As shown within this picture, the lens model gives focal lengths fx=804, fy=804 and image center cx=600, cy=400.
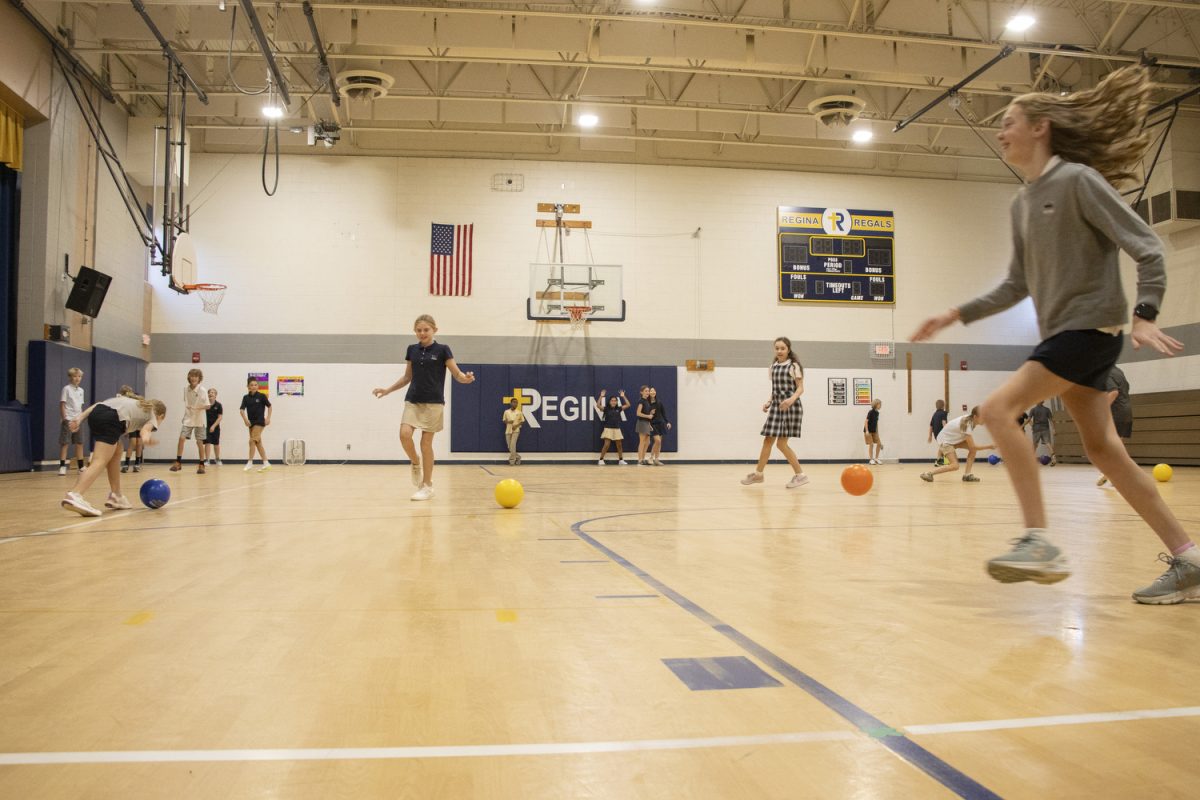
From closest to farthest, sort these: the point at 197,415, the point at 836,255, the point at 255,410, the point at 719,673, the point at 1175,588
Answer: the point at 719,673, the point at 1175,588, the point at 197,415, the point at 255,410, the point at 836,255

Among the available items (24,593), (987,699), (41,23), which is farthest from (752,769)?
(41,23)

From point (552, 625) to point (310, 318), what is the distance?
17.9m

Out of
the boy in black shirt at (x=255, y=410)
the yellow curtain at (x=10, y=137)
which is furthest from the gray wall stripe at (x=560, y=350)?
the yellow curtain at (x=10, y=137)

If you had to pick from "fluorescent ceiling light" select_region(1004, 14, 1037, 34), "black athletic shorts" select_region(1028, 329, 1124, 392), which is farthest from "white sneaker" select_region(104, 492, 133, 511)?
"fluorescent ceiling light" select_region(1004, 14, 1037, 34)

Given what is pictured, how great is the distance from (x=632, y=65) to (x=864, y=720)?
15387mm

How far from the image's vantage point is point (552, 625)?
2.53 meters

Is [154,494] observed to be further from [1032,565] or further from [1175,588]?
[1175,588]

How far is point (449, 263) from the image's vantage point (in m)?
19.2

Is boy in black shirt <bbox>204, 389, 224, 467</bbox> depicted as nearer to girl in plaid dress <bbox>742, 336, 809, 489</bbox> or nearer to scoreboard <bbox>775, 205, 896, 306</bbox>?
girl in plaid dress <bbox>742, 336, 809, 489</bbox>

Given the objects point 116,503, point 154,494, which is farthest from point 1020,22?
point 116,503

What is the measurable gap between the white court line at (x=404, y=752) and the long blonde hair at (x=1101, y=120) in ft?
8.28

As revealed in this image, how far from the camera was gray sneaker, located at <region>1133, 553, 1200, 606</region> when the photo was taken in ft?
9.31

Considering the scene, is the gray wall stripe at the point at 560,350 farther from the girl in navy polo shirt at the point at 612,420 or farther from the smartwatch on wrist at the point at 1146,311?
the smartwatch on wrist at the point at 1146,311

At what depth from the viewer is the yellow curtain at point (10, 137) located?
12953 millimetres
